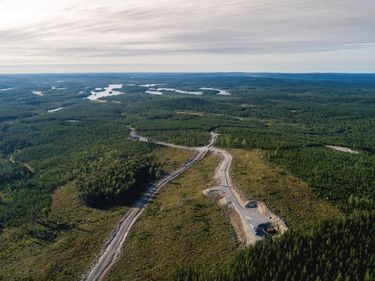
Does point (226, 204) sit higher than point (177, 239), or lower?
higher

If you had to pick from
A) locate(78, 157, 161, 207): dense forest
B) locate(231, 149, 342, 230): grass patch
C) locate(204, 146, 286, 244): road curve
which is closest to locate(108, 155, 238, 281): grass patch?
locate(204, 146, 286, 244): road curve

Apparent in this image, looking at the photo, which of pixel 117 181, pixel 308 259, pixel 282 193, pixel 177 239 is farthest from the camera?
pixel 117 181

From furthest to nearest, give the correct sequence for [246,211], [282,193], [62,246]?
[282,193], [246,211], [62,246]

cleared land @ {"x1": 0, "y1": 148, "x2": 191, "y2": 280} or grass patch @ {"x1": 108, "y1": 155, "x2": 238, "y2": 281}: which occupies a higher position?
grass patch @ {"x1": 108, "y1": 155, "x2": 238, "y2": 281}

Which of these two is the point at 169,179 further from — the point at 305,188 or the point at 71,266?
the point at 71,266

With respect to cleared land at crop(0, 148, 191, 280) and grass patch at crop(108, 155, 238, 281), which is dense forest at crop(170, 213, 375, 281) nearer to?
grass patch at crop(108, 155, 238, 281)

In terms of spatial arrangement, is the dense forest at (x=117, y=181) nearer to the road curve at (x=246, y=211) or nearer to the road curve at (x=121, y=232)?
the road curve at (x=121, y=232)

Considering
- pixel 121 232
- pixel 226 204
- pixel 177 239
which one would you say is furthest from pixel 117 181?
pixel 177 239

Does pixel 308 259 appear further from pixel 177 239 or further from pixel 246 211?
pixel 177 239
